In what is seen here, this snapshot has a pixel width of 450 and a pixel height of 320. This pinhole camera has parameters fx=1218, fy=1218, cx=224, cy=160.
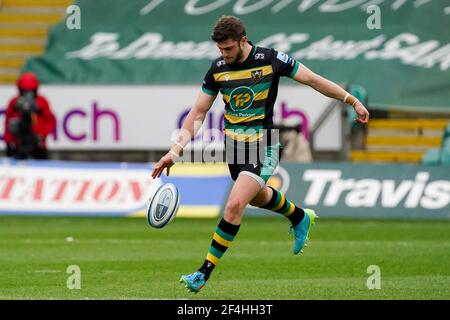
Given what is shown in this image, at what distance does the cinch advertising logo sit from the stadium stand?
7.32 feet

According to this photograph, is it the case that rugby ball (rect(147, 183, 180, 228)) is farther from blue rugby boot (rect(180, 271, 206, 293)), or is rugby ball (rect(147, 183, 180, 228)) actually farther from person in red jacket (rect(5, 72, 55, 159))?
person in red jacket (rect(5, 72, 55, 159))

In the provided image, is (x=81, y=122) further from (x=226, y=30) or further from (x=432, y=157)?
(x=226, y=30)

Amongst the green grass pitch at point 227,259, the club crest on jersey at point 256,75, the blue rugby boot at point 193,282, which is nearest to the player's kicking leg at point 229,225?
the blue rugby boot at point 193,282

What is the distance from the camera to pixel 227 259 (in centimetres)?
1388

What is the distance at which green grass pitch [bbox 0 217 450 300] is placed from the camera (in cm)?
1075

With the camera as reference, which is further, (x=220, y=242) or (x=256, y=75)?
(x=256, y=75)

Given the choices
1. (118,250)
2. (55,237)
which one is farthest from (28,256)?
(55,237)

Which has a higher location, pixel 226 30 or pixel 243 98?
pixel 226 30

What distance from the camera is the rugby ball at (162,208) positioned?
34.9 feet

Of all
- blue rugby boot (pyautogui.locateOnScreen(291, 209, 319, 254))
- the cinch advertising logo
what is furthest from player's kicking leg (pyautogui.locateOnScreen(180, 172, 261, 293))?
the cinch advertising logo

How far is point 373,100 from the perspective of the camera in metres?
23.8

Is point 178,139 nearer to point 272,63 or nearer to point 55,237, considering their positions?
point 272,63

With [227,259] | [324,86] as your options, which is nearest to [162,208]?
[324,86]

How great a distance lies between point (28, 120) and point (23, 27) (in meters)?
4.36
